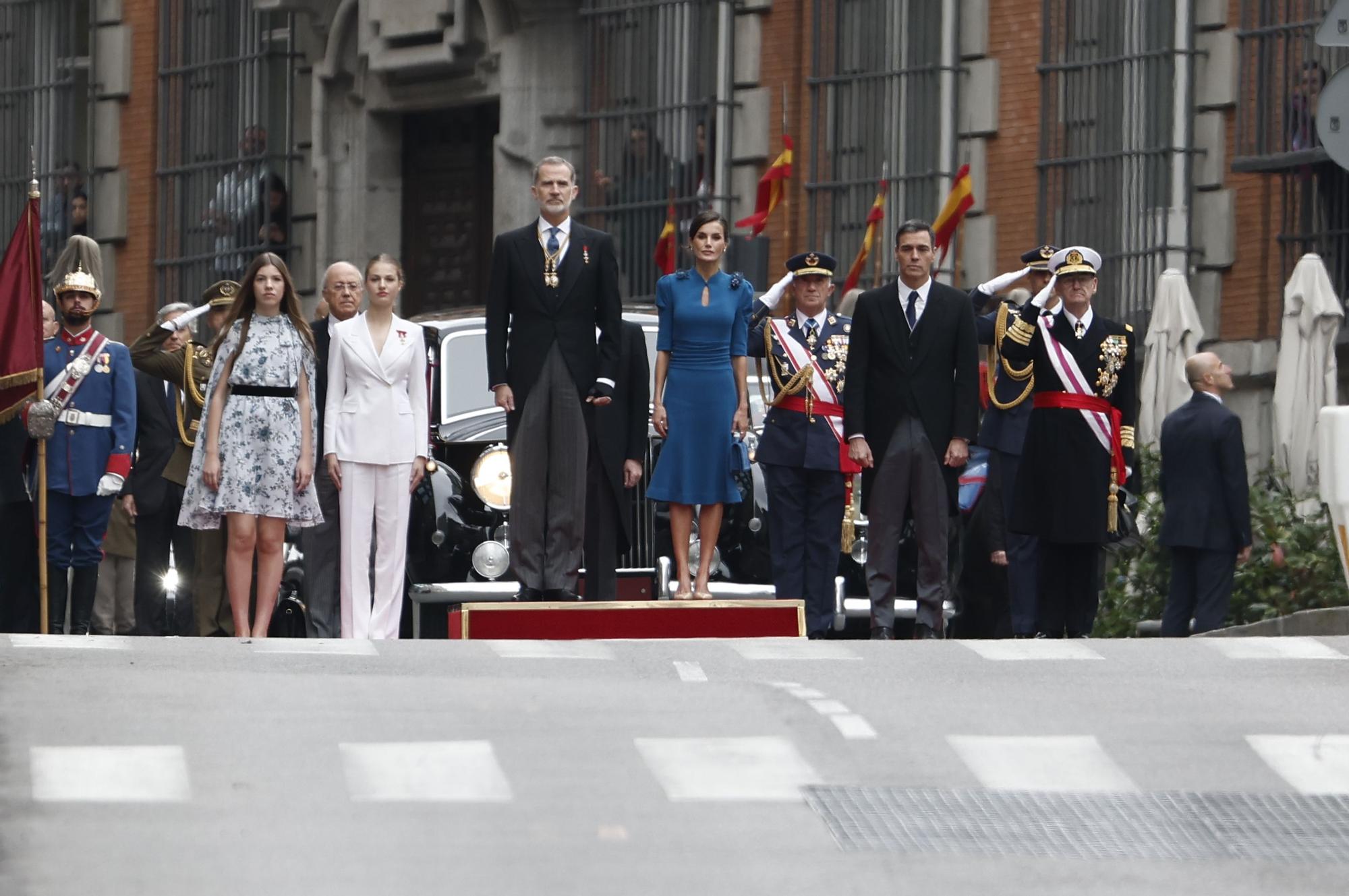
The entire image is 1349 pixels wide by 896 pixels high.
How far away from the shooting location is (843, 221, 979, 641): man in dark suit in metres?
14.2

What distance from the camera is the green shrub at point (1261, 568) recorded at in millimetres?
17172

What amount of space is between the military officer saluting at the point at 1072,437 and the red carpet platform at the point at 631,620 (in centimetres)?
186

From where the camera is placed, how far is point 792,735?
9.12 m

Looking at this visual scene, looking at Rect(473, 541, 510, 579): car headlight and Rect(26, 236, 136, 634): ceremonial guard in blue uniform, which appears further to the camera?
Rect(26, 236, 136, 634): ceremonial guard in blue uniform

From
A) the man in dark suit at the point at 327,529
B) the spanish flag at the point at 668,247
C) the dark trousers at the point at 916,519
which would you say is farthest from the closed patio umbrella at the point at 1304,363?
the man in dark suit at the point at 327,529

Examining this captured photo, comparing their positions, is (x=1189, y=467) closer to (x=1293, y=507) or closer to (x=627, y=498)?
(x=1293, y=507)

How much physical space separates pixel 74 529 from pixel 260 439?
6.62ft

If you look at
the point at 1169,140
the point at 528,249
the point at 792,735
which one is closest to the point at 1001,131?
the point at 1169,140

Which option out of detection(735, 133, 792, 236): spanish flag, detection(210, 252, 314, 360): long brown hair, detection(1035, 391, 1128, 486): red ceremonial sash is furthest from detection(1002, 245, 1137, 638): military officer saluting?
detection(735, 133, 792, 236): spanish flag

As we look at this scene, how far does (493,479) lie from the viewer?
50.5ft

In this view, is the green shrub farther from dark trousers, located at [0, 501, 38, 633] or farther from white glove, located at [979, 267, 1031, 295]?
dark trousers, located at [0, 501, 38, 633]

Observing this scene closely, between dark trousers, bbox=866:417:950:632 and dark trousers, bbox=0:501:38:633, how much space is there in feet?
14.4

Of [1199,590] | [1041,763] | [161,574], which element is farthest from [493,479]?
→ [1041,763]

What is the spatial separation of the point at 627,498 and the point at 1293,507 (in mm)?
4993
